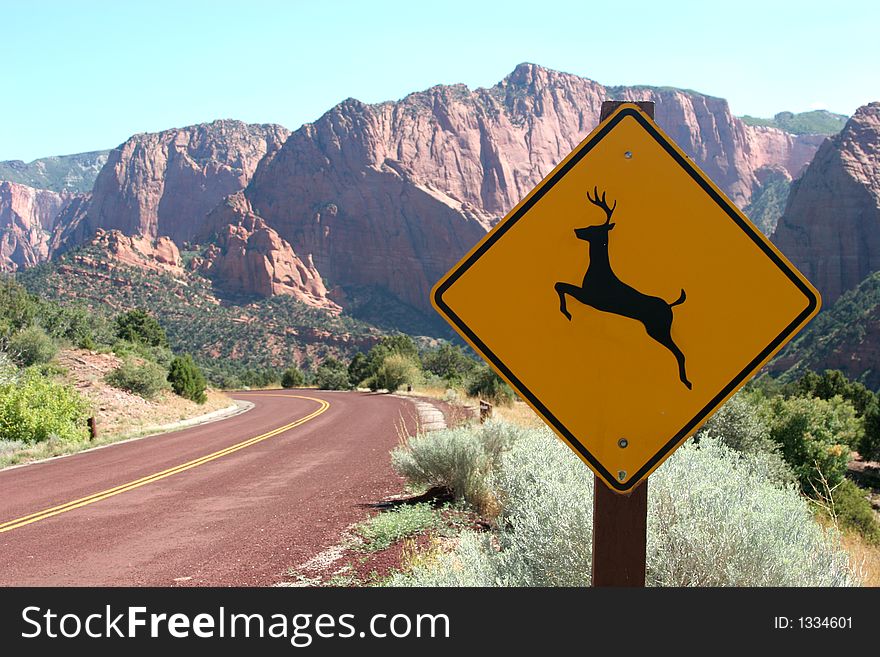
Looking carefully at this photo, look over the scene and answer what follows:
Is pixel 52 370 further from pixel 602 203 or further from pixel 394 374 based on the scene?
pixel 602 203

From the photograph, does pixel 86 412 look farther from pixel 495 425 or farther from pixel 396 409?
pixel 495 425

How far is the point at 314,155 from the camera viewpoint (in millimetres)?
164250

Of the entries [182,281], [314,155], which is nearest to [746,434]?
[182,281]

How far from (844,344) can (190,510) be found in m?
71.5

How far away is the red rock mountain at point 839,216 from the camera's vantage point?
11112cm

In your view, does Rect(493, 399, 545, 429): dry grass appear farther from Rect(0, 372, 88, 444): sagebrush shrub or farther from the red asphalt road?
Rect(0, 372, 88, 444): sagebrush shrub

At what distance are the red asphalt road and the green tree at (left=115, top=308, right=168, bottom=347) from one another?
24.2 metres

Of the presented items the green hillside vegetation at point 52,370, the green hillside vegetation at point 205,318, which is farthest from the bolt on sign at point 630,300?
the green hillside vegetation at point 205,318

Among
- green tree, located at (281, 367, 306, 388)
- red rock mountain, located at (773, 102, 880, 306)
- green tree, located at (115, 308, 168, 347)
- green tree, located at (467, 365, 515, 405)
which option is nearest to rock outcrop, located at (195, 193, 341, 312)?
green tree, located at (281, 367, 306, 388)

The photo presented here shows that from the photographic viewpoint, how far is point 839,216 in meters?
114

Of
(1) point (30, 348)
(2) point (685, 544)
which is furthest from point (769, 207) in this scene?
(2) point (685, 544)

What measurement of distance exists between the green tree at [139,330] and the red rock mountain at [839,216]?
9310 centimetres

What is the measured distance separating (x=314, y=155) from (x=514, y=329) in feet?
553
